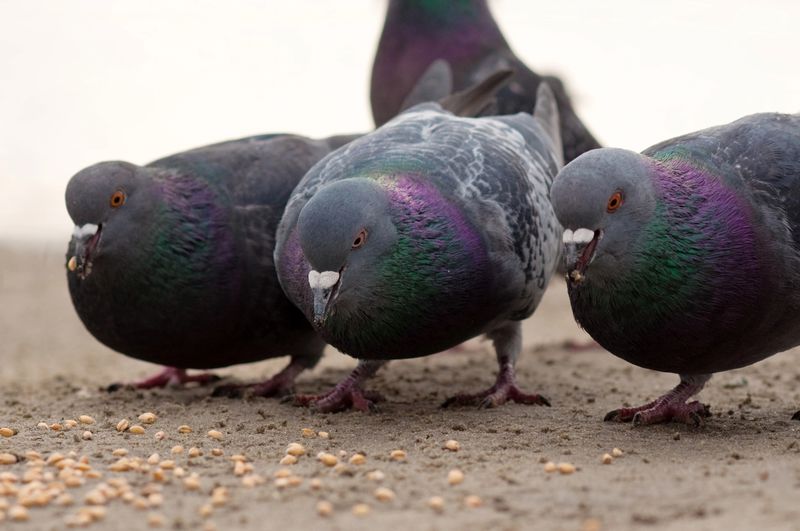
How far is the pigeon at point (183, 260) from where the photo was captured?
622 cm

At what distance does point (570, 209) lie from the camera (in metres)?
4.81

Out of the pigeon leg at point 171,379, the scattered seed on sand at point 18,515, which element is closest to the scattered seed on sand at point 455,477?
the scattered seed on sand at point 18,515

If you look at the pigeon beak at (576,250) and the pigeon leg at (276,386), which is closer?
the pigeon beak at (576,250)

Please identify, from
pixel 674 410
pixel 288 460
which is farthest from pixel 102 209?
pixel 674 410

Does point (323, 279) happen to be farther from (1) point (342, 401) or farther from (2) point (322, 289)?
(1) point (342, 401)

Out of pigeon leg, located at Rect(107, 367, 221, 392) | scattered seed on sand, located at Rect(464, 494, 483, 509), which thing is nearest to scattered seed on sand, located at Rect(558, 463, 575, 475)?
scattered seed on sand, located at Rect(464, 494, 483, 509)

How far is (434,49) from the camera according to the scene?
9.14 m

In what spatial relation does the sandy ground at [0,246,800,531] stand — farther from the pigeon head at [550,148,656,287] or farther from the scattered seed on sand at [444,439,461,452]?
the pigeon head at [550,148,656,287]

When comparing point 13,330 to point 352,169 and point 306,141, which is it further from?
point 352,169

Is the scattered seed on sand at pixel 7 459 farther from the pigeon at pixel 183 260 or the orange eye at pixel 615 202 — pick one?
the orange eye at pixel 615 202

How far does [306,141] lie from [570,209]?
2.88m

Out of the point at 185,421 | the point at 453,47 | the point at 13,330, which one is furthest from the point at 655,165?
the point at 13,330

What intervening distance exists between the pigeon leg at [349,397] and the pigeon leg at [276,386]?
0.49m

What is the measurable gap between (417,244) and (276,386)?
2.07m
